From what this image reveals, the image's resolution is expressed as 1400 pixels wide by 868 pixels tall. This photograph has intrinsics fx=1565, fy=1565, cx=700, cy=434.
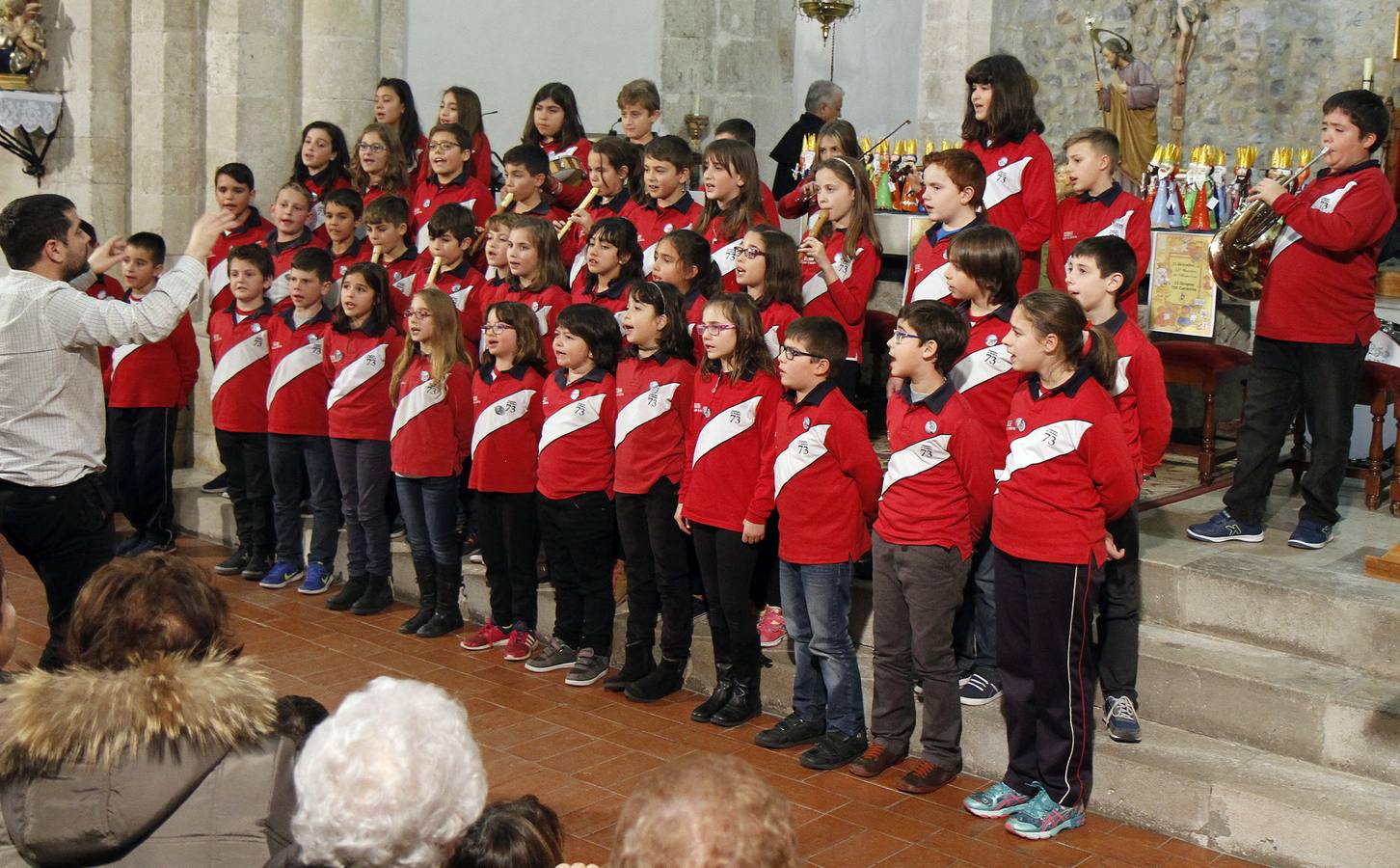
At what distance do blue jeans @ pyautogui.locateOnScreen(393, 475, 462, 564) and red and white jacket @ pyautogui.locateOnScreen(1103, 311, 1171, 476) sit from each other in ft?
9.76

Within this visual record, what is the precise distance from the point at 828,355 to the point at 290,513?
3.39 m

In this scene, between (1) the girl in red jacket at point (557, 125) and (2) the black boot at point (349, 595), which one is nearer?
(2) the black boot at point (349, 595)

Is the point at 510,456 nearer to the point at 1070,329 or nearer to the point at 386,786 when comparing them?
the point at 1070,329

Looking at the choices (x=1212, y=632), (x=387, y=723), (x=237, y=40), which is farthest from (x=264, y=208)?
(x=387, y=723)

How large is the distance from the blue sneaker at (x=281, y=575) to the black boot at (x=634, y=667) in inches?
86.0

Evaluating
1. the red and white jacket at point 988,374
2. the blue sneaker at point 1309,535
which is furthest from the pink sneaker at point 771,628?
the blue sneaker at point 1309,535

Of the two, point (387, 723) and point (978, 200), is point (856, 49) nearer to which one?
point (978, 200)

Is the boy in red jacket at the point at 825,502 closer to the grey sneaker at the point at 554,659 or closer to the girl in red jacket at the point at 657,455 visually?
the girl in red jacket at the point at 657,455

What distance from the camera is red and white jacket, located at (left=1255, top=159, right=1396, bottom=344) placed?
560cm

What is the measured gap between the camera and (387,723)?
94.0 inches

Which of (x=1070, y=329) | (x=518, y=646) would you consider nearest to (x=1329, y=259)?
(x=1070, y=329)

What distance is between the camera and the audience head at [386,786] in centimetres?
234

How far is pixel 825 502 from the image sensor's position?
5211 millimetres

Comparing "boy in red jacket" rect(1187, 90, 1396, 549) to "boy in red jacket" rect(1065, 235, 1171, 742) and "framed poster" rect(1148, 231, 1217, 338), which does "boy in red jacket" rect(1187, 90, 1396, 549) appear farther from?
"framed poster" rect(1148, 231, 1217, 338)
